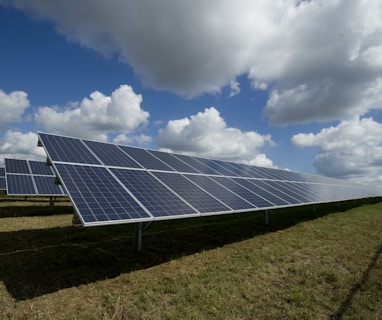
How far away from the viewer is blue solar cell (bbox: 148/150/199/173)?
14111 mm

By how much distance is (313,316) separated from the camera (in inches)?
227

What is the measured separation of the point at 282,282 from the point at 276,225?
9.31m

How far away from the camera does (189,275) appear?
786cm

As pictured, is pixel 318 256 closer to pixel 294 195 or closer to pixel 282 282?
pixel 282 282

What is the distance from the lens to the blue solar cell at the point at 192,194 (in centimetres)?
1009

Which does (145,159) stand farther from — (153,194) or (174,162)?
(153,194)

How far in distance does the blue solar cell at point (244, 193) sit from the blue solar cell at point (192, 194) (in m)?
2.44

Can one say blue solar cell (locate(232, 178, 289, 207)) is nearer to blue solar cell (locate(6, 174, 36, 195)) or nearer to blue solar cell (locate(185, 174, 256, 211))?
blue solar cell (locate(185, 174, 256, 211))

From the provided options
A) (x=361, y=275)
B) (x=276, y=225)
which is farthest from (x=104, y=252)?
(x=276, y=225)

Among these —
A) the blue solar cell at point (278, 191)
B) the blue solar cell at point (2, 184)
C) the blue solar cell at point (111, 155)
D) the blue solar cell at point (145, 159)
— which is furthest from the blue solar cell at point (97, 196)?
the blue solar cell at point (2, 184)

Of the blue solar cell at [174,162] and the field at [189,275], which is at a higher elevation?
the blue solar cell at [174,162]

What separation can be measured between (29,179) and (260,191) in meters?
18.3

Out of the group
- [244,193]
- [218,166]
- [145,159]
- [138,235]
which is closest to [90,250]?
[138,235]

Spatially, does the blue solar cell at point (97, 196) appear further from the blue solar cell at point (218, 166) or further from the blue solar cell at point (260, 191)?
the blue solar cell at point (218, 166)
